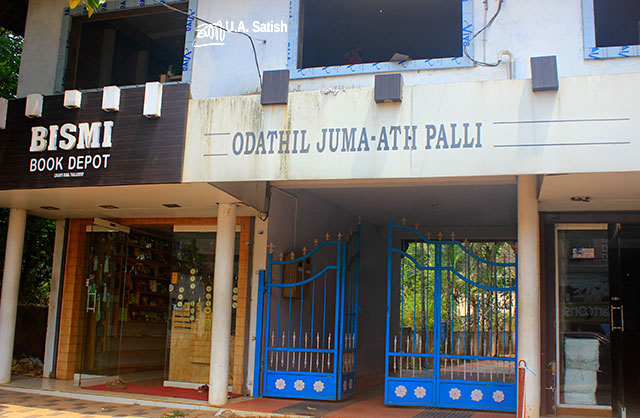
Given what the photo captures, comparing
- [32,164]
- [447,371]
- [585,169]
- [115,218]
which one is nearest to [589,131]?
[585,169]

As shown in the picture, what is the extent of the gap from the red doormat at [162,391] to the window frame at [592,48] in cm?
589

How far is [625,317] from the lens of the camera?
755 centimetres

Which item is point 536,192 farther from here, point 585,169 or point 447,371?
point 447,371

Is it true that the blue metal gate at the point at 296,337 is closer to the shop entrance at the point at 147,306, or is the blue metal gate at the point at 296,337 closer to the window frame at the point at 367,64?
the shop entrance at the point at 147,306

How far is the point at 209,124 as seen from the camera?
689cm

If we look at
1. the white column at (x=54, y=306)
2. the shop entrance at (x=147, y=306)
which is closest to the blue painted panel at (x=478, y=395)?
the shop entrance at (x=147, y=306)

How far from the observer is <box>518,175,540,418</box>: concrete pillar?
250 inches

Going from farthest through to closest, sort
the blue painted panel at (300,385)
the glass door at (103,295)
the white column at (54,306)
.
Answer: the glass door at (103,295) < the white column at (54,306) < the blue painted panel at (300,385)

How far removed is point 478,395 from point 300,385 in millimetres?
2207

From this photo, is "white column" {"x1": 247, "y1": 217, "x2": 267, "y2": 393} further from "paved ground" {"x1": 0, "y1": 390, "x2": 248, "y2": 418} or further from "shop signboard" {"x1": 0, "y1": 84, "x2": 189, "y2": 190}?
"shop signboard" {"x1": 0, "y1": 84, "x2": 189, "y2": 190}

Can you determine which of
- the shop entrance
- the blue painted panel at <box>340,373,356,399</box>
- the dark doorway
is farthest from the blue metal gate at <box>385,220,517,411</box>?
the shop entrance

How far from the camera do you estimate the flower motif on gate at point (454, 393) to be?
729 centimetres

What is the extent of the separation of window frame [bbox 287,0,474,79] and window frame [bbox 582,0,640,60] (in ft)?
3.78

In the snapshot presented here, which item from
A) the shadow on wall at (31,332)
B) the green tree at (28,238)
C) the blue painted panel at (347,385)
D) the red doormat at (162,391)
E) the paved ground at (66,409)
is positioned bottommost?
the paved ground at (66,409)
